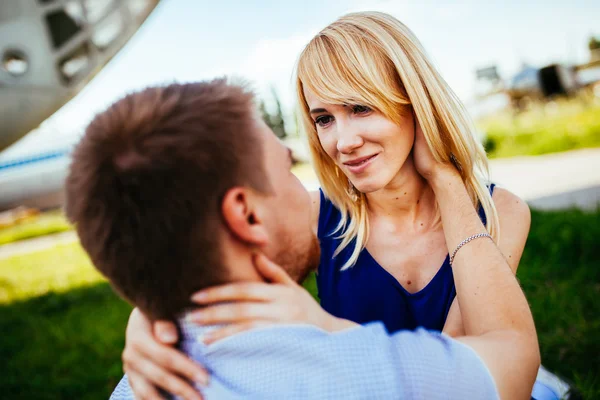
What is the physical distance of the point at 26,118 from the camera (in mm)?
10102

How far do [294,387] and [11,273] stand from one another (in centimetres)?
849

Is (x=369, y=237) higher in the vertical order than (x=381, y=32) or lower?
lower

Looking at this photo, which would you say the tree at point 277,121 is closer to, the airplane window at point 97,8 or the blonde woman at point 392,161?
the blonde woman at point 392,161

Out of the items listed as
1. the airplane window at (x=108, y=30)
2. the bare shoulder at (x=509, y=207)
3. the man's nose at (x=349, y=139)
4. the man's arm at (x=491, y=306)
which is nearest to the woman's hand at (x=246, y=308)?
the man's arm at (x=491, y=306)

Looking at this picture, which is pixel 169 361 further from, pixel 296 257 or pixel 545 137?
pixel 545 137

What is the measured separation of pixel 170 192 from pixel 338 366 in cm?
44

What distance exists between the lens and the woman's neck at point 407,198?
2.08 metres

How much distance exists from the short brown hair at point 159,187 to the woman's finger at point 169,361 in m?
0.08

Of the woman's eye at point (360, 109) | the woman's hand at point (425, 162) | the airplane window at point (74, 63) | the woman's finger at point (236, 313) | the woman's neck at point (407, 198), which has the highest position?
the woman's eye at point (360, 109)

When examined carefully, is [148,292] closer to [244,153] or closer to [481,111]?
[244,153]

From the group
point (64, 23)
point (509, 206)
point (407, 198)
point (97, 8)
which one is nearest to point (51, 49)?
point (64, 23)

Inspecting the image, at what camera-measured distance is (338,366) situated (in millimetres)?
799

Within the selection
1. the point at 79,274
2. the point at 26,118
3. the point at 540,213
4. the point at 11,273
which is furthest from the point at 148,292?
the point at 26,118

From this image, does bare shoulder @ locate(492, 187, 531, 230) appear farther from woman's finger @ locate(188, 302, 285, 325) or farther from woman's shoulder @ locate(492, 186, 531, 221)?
woman's finger @ locate(188, 302, 285, 325)
